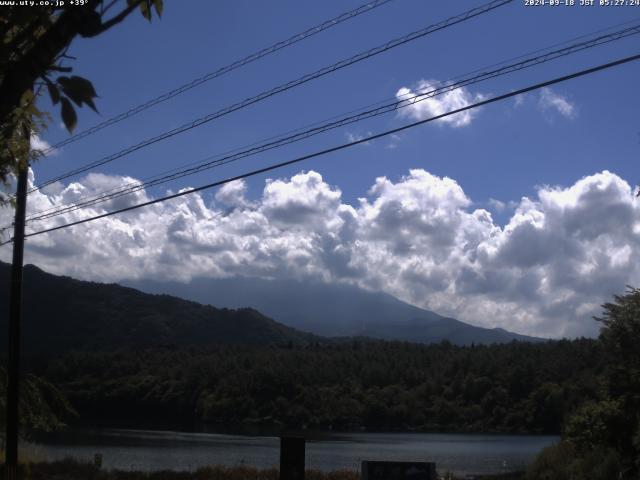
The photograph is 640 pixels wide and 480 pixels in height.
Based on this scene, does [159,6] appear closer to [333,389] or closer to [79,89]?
[79,89]

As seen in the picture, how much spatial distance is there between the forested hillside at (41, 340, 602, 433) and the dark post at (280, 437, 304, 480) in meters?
66.2

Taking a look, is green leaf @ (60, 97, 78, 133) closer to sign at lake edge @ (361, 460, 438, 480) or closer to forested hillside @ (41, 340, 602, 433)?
sign at lake edge @ (361, 460, 438, 480)

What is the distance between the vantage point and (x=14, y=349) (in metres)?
19.6

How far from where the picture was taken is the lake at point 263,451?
39750mm

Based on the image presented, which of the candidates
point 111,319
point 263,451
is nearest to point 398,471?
point 263,451

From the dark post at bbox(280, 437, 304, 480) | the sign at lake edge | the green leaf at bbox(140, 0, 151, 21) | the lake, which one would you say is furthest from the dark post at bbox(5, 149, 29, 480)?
the lake

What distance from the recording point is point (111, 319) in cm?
14200

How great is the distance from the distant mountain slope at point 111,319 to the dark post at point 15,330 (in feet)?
201

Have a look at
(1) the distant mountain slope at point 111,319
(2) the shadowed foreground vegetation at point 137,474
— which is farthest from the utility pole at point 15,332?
(1) the distant mountain slope at point 111,319

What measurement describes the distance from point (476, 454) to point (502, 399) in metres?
36.9

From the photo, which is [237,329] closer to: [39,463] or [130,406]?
[130,406]

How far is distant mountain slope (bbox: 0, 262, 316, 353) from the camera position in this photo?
389ft

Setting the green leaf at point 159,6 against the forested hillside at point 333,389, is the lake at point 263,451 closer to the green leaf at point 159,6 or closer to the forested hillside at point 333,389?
the forested hillside at point 333,389

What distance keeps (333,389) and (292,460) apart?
84.7 metres
